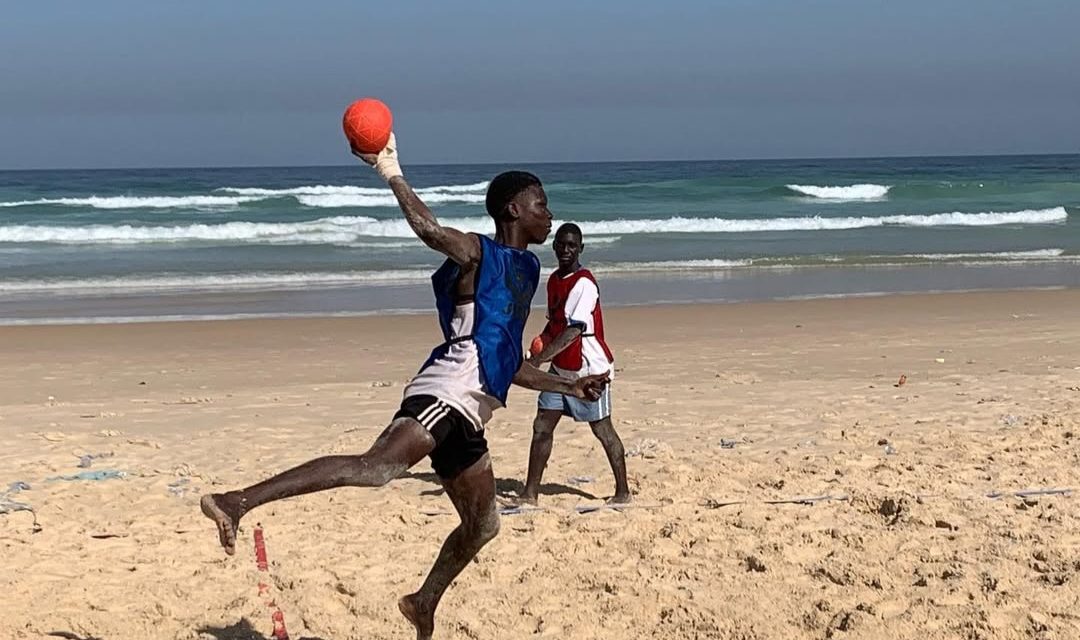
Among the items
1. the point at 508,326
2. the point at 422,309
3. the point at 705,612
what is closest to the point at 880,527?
the point at 705,612

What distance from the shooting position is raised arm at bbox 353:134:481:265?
390cm

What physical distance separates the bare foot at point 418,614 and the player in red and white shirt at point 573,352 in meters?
1.67

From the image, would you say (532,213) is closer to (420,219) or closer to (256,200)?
(420,219)

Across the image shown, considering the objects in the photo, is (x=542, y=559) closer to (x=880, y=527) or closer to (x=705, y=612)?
(x=705, y=612)

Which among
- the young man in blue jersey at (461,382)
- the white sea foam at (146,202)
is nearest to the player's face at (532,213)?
the young man in blue jersey at (461,382)

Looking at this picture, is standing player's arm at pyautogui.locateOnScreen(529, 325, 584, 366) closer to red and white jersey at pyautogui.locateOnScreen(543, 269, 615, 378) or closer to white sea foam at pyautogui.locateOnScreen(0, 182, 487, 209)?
red and white jersey at pyautogui.locateOnScreen(543, 269, 615, 378)

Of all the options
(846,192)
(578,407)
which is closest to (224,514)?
(578,407)

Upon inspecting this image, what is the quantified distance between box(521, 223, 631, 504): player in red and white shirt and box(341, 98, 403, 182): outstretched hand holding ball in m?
2.13

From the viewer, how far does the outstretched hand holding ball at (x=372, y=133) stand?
13.1 ft

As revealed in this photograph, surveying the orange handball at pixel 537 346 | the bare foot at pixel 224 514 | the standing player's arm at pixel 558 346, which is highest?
the standing player's arm at pixel 558 346

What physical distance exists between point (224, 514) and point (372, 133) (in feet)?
3.99

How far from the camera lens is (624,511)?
21.3 feet

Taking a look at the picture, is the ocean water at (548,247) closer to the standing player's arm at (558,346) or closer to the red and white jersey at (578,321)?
the red and white jersey at (578,321)

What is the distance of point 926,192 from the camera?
147ft
